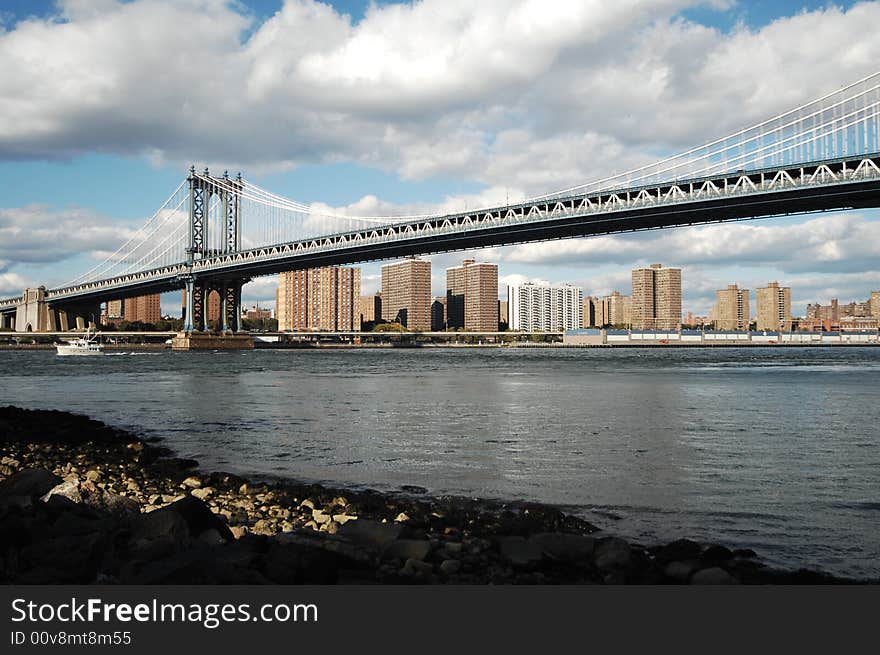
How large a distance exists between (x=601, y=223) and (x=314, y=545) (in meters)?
53.7

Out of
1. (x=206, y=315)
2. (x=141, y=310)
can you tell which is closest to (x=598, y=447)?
(x=206, y=315)

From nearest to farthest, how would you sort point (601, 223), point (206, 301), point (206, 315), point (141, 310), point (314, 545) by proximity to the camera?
point (314, 545) → point (601, 223) → point (206, 301) → point (206, 315) → point (141, 310)

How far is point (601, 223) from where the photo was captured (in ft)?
186

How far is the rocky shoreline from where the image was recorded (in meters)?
5.11

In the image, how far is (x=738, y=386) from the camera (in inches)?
1216

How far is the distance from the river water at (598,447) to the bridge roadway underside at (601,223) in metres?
20.9

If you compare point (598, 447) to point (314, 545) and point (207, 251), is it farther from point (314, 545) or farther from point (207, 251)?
point (207, 251)

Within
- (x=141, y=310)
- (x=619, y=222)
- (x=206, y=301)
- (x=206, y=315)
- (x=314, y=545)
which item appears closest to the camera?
(x=314, y=545)

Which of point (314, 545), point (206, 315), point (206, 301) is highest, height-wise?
point (206, 301)

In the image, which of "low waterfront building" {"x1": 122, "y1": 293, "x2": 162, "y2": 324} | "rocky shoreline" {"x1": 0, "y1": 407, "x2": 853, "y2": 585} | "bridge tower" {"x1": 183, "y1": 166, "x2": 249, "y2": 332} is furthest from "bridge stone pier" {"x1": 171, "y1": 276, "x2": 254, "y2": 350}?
"low waterfront building" {"x1": 122, "y1": 293, "x2": 162, "y2": 324}

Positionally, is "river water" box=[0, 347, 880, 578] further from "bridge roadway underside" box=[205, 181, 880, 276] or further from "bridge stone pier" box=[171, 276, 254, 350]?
"bridge stone pier" box=[171, 276, 254, 350]

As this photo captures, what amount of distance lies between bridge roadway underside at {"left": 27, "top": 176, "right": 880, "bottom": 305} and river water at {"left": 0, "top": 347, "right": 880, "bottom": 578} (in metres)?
20.9
